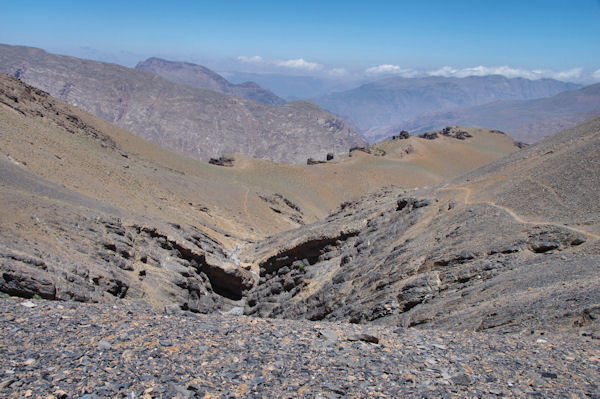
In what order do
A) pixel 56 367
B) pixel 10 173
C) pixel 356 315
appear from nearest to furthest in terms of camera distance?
pixel 56 367, pixel 356 315, pixel 10 173

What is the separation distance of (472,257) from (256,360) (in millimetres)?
8688

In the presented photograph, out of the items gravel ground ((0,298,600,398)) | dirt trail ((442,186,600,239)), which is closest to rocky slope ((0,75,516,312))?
gravel ground ((0,298,600,398))

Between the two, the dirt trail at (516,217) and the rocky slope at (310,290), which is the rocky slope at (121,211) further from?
the dirt trail at (516,217)

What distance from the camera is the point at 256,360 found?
23.2 feet

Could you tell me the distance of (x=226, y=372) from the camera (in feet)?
21.7

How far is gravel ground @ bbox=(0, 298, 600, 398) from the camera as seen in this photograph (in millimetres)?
6086

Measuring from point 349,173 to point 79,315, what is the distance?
2435 inches

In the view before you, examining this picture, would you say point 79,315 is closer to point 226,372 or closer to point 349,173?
point 226,372

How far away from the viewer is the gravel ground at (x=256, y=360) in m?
6.09

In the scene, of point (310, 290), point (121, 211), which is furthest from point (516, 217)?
point (121, 211)

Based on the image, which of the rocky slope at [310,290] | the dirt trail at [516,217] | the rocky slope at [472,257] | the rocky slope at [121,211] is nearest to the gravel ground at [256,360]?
the rocky slope at [310,290]

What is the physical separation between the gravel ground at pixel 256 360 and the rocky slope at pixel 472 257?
5.26 ft

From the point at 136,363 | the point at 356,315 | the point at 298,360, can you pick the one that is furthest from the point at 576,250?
the point at 136,363

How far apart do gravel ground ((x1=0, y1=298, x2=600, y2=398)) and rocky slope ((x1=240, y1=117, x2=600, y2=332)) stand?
1605mm
